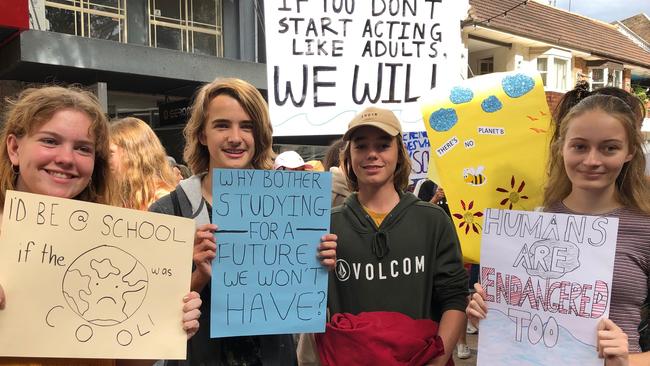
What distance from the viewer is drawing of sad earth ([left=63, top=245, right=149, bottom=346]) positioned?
1513mm

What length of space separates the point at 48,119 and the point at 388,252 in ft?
4.10

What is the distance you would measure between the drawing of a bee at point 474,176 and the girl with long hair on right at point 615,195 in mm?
415

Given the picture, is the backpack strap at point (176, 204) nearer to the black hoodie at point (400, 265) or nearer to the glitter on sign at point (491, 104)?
the black hoodie at point (400, 265)

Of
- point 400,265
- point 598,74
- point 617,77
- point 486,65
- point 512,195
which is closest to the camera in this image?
point 400,265

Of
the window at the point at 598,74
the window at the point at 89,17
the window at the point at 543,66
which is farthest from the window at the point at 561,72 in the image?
the window at the point at 89,17

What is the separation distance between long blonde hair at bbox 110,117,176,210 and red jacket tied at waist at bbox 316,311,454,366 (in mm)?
1406

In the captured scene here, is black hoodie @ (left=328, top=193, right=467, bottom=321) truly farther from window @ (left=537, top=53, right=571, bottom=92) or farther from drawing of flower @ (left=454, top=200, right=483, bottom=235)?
window @ (left=537, top=53, right=571, bottom=92)

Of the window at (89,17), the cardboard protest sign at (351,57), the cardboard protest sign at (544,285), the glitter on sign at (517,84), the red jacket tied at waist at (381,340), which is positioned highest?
the window at (89,17)

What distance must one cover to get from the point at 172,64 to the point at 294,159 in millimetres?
3754

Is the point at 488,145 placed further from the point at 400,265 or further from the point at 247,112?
the point at 247,112

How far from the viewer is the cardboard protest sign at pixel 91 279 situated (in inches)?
56.0

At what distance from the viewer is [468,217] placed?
2.34 meters

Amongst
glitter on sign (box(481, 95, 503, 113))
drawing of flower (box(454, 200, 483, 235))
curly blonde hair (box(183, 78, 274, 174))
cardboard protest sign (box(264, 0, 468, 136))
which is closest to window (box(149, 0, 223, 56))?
cardboard protest sign (box(264, 0, 468, 136))

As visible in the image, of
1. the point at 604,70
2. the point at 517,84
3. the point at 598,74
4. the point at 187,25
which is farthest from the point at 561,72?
the point at 517,84
